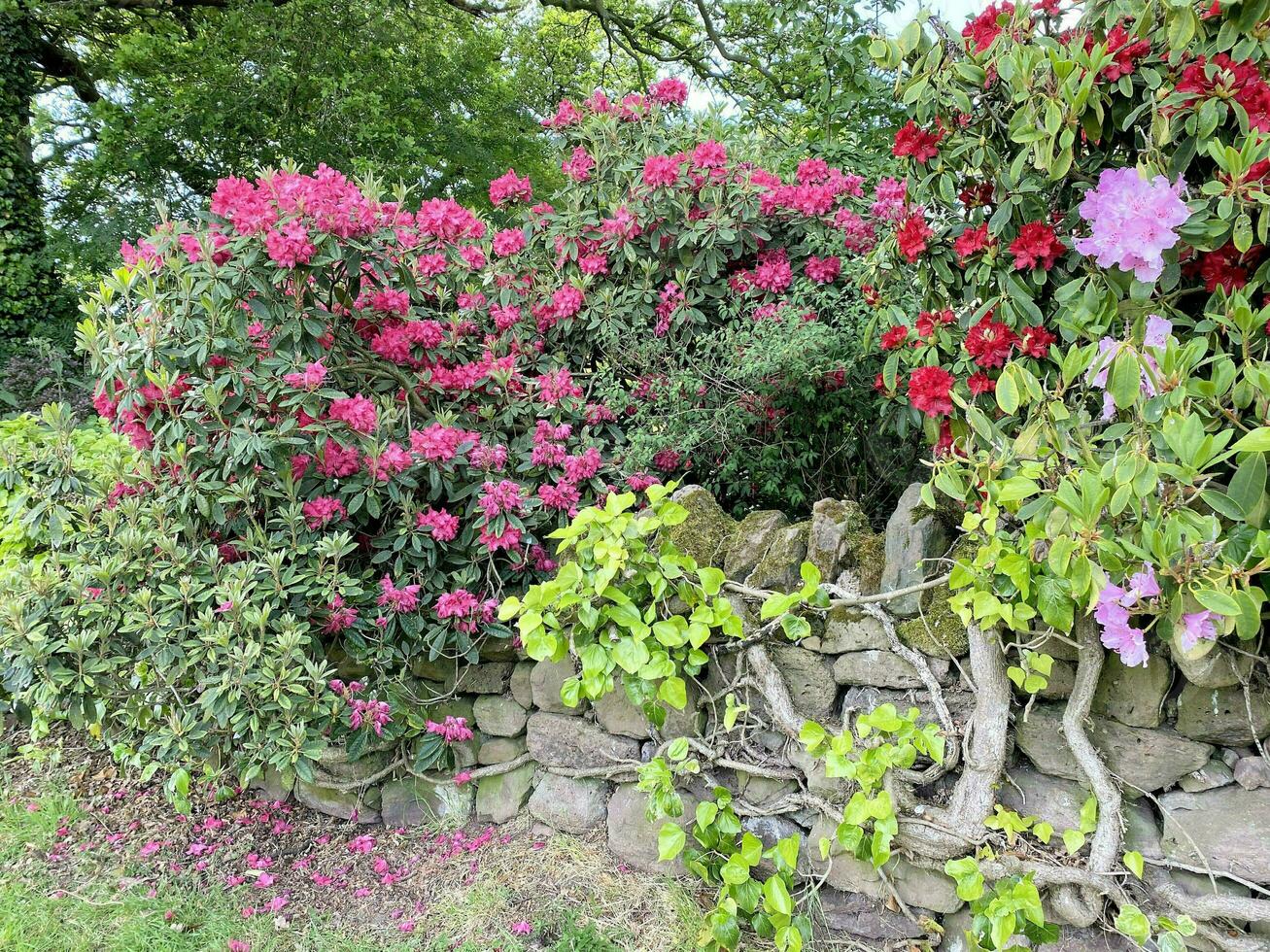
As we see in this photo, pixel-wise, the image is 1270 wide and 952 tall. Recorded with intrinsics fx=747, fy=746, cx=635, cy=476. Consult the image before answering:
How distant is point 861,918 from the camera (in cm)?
201

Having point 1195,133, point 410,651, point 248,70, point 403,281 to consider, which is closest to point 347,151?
point 248,70

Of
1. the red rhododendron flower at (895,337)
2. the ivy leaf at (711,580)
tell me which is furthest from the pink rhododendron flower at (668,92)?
the ivy leaf at (711,580)

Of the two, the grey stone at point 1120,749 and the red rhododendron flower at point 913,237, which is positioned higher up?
the red rhododendron flower at point 913,237

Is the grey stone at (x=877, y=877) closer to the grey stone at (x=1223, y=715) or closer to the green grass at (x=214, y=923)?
the green grass at (x=214, y=923)

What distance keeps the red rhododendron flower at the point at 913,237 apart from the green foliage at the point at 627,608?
904mm

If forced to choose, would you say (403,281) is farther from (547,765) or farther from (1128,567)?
(1128,567)

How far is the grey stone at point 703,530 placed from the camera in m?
2.35

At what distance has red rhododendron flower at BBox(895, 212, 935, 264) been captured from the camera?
1.93 meters

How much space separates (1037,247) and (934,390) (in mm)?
392

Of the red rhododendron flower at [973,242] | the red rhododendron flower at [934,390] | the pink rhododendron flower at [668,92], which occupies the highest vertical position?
the pink rhododendron flower at [668,92]

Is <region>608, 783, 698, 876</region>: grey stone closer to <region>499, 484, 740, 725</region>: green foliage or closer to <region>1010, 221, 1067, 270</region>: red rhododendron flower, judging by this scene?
<region>499, 484, 740, 725</region>: green foliage

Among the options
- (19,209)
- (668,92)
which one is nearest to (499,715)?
(668,92)

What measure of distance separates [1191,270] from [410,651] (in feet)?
7.86

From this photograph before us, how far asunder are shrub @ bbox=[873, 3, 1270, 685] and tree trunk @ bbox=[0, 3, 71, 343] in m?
6.65
